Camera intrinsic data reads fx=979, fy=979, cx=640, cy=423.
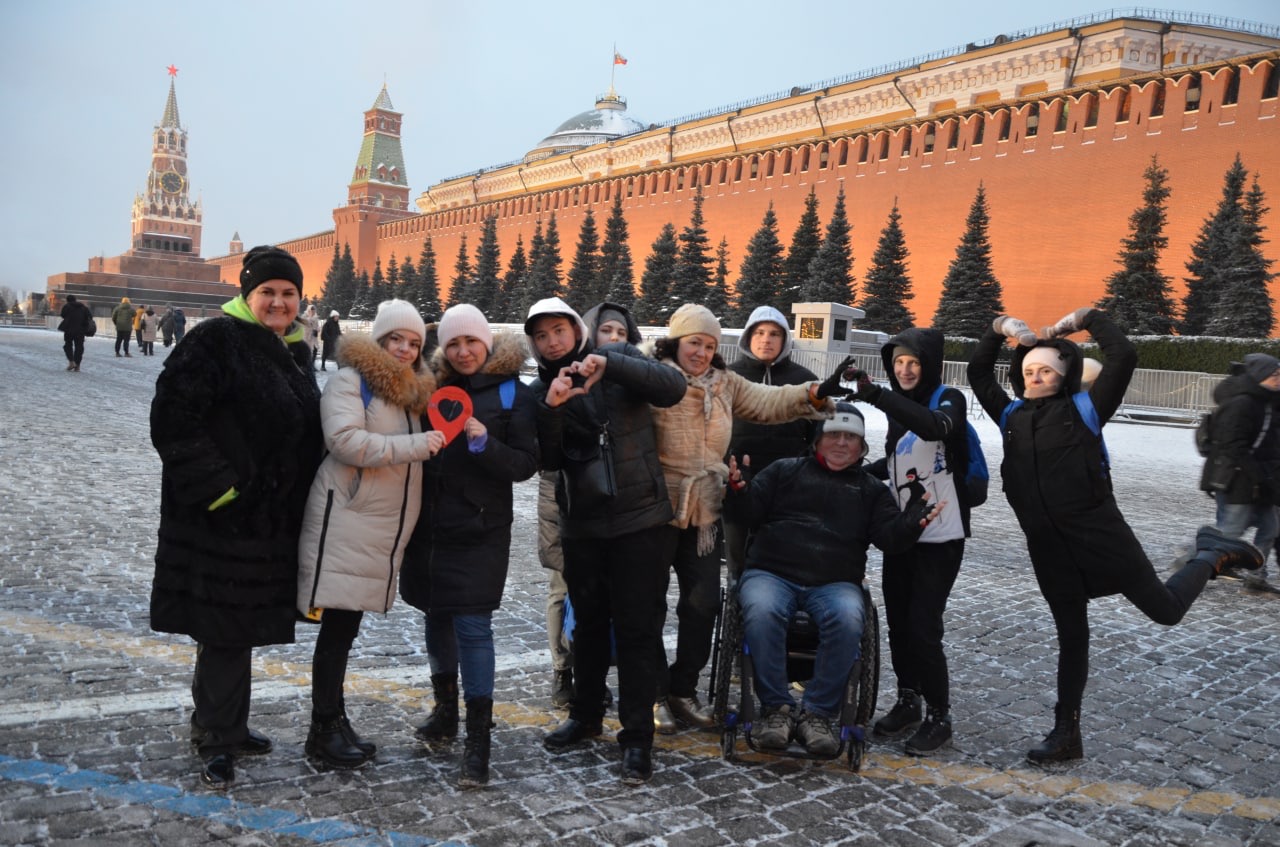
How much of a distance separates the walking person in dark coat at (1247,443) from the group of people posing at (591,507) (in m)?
2.78

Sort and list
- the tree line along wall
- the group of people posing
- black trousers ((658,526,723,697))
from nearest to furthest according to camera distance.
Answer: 1. the group of people posing
2. black trousers ((658,526,723,697))
3. the tree line along wall

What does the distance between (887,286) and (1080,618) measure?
27.6m

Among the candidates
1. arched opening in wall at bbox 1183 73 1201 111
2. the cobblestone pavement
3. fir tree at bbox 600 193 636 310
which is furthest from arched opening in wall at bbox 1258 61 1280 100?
the cobblestone pavement

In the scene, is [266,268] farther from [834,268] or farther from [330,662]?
[834,268]

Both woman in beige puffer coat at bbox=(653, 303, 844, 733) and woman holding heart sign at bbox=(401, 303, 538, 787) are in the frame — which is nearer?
woman holding heart sign at bbox=(401, 303, 538, 787)

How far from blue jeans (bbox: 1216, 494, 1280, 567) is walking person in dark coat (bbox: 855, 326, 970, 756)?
146 inches

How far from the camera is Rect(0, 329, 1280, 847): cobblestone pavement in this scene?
2.80m

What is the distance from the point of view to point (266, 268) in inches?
119

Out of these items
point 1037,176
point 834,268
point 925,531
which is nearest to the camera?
point 925,531

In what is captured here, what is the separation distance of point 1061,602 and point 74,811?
10.6 ft

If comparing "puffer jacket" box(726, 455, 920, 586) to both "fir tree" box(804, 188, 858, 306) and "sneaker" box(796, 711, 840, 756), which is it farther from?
"fir tree" box(804, 188, 858, 306)

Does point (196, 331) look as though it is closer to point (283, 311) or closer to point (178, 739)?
point (283, 311)

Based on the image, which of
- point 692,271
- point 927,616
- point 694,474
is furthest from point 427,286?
point 927,616

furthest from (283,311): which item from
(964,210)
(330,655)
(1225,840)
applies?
(964,210)
